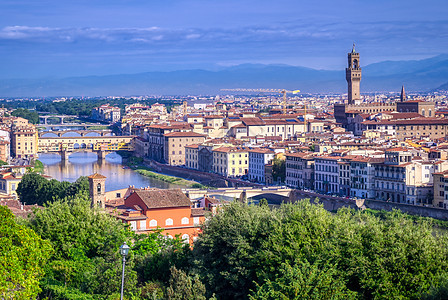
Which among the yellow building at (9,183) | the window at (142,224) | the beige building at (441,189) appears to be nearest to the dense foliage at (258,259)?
the window at (142,224)

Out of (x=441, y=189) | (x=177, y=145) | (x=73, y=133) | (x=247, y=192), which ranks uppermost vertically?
(x=177, y=145)

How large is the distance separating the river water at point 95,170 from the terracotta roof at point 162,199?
1670cm

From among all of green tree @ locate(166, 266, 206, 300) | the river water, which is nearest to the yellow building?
the river water

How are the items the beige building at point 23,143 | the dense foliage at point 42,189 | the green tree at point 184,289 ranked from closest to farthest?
the green tree at point 184,289, the dense foliage at point 42,189, the beige building at point 23,143

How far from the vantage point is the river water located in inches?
1487

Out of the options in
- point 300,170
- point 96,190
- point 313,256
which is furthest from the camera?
point 300,170

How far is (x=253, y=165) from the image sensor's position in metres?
38.7

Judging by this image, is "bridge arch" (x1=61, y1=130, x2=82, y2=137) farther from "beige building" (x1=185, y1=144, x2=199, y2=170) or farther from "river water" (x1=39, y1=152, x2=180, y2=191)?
"beige building" (x1=185, y1=144, x2=199, y2=170)

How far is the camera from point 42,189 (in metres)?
27.3

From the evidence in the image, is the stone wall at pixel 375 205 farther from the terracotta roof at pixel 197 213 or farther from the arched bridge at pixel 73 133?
the arched bridge at pixel 73 133

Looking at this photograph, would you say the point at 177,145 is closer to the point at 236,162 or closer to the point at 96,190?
the point at 236,162

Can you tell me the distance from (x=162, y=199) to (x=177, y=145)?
104ft

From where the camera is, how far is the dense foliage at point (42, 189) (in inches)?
1031

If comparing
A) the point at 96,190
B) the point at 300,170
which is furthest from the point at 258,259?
the point at 300,170
